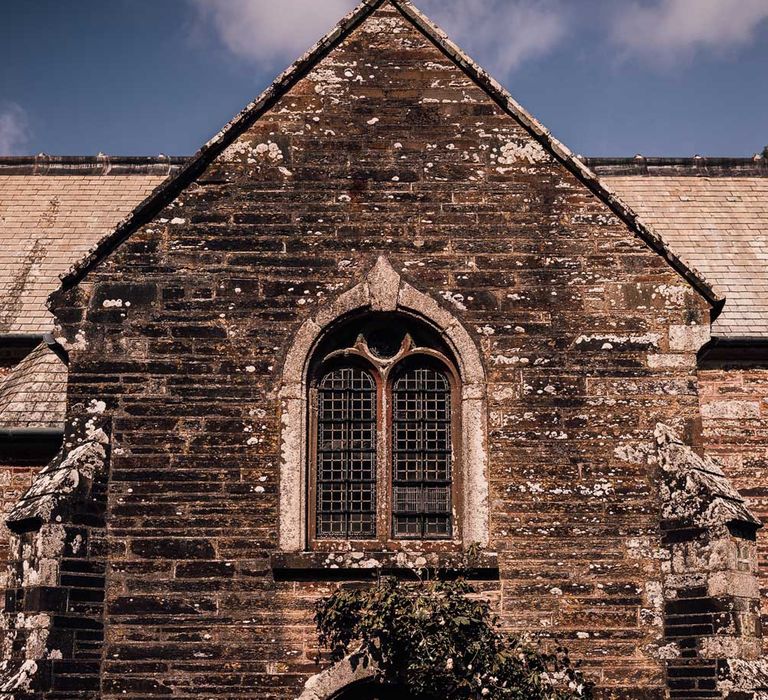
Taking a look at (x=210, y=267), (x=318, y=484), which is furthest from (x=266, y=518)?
(x=210, y=267)

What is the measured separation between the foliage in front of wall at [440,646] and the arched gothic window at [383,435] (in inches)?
34.8

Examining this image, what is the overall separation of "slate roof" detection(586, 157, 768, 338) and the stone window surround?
4.87m

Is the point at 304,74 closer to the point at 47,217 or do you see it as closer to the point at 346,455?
the point at 346,455

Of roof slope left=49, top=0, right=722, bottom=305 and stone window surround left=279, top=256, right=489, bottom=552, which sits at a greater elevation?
roof slope left=49, top=0, right=722, bottom=305

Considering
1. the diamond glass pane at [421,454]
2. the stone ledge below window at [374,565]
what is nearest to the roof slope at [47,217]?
the diamond glass pane at [421,454]

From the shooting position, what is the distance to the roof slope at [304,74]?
11.8m

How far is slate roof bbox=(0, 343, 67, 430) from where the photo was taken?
14.5m

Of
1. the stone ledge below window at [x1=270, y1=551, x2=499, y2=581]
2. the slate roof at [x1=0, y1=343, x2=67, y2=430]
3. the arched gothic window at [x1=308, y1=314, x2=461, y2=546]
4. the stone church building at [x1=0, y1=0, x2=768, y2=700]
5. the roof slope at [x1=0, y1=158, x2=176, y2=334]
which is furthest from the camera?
the roof slope at [x1=0, y1=158, x2=176, y2=334]

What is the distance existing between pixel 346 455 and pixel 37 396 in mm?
5268

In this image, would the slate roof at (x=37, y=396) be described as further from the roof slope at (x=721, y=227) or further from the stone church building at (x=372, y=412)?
the roof slope at (x=721, y=227)

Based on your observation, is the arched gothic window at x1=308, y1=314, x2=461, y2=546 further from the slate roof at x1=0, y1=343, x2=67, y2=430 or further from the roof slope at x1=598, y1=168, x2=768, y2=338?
the roof slope at x1=598, y1=168, x2=768, y2=338

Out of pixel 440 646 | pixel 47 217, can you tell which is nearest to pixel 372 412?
pixel 440 646

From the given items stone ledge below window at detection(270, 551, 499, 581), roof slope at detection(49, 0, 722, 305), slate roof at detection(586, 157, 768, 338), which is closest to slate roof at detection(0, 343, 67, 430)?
roof slope at detection(49, 0, 722, 305)

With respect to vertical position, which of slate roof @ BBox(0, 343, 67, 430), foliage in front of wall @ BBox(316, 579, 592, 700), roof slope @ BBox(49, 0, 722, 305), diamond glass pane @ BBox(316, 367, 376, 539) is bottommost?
foliage in front of wall @ BBox(316, 579, 592, 700)
